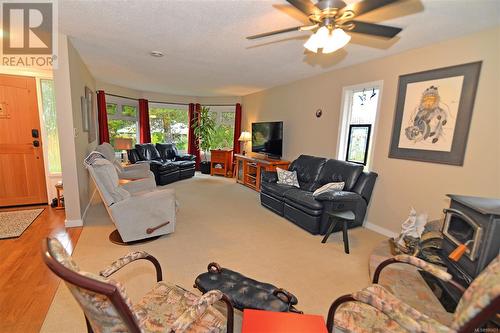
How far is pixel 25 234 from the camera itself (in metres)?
2.85

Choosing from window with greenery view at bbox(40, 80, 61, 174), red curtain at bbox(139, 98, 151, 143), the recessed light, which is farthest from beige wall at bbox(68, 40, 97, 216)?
red curtain at bbox(139, 98, 151, 143)

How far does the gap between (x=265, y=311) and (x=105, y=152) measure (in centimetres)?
400

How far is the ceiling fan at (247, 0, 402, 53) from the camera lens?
141 cm

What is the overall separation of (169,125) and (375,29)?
21.7 feet

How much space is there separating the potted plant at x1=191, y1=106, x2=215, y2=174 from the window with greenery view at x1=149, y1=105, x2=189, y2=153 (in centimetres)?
48

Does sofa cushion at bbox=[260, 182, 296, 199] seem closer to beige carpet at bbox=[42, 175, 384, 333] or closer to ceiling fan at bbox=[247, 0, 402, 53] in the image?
beige carpet at bbox=[42, 175, 384, 333]

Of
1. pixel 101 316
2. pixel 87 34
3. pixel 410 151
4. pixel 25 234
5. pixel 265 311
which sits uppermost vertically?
pixel 87 34

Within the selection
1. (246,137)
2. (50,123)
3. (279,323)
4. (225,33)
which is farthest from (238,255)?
(246,137)

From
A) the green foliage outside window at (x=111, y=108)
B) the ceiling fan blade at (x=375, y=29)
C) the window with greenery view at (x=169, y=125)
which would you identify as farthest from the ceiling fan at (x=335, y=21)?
the window with greenery view at (x=169, y=125)

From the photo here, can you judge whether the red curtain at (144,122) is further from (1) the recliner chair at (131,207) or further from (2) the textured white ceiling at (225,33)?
(1) the recliner chair at (131,207)

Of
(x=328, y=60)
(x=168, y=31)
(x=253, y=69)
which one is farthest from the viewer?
(x=253, y=69)

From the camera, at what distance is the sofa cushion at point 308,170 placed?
397 centimetres

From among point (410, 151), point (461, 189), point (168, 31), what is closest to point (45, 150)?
point (168, 31)

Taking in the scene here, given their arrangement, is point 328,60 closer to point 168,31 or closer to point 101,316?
point 168,31
